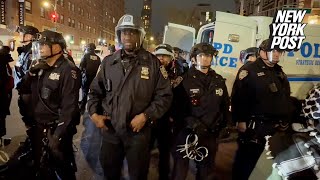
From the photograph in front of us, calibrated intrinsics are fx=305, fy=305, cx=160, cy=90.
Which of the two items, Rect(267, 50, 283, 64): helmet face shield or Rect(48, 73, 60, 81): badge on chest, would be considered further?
Rect(267, 50, 283, 64): helmet face shield

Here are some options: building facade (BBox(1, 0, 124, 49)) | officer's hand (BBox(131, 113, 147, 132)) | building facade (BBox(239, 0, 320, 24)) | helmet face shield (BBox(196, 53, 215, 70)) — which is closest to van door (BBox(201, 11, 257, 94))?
helmet face shield (BBox(196, 53, 215, 70))

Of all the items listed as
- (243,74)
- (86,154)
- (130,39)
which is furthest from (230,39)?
(130,39)

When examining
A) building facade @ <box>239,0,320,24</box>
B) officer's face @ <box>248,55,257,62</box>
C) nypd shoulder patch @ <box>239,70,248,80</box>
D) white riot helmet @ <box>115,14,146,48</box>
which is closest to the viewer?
white riot helmet @ <box>115,14,146,48</box>

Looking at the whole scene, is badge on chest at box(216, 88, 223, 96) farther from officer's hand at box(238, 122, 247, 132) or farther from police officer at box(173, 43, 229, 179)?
officer's hand at box(238, 122, 247, 132)

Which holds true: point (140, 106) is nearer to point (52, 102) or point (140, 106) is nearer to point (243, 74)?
point (52, 102)

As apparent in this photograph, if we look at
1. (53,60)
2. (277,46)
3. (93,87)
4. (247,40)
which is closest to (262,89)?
(277,46)

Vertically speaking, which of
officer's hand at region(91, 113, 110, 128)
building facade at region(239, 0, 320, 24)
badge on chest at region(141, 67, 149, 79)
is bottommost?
officer's hand at region(91, 113, 110, 128)

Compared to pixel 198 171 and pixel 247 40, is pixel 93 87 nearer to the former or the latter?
pixel 198 171

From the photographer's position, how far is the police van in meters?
6.78

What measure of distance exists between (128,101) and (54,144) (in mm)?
1109

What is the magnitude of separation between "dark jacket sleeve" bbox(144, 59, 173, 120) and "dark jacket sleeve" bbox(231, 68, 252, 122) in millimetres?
1184

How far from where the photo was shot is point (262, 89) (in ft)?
12.5

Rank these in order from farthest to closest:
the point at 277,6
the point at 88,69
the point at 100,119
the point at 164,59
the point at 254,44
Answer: the point at 277,6
the point at 88,69
the point at 254,44
the point at 164,59
the point at 100,119

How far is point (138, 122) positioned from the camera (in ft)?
10.0
